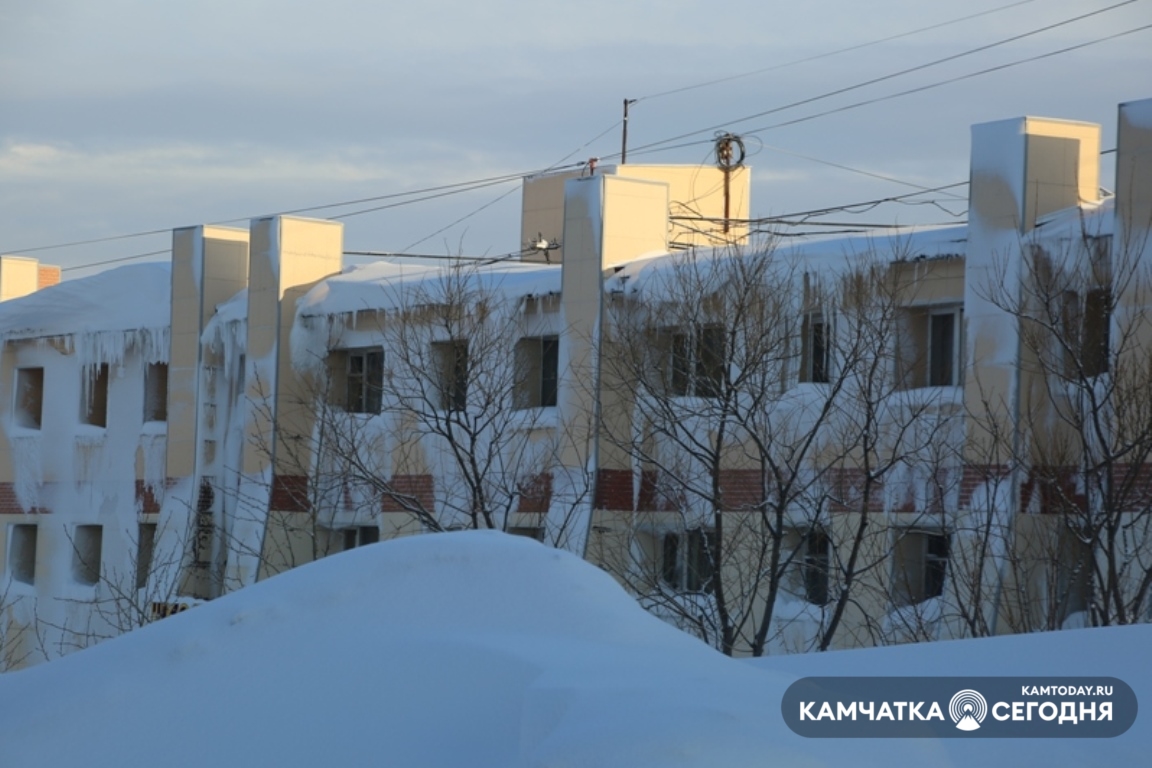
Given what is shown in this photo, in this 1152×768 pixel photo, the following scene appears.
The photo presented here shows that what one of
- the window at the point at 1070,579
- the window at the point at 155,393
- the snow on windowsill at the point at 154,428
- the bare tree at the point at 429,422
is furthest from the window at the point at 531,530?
the window at the point at 155,393

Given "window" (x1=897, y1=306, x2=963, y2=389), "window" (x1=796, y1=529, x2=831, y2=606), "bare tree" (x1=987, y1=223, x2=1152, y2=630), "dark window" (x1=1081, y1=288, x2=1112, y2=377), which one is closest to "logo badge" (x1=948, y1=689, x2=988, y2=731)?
"bare tree" (x1=987, y1=223, x2=1152, y2=630)

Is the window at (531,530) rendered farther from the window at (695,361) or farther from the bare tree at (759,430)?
the window at (695,361)

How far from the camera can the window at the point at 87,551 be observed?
25.7 m

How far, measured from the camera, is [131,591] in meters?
23.2

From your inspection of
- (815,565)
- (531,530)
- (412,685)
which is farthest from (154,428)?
(412,685)

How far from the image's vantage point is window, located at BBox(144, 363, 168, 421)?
80.8 ft

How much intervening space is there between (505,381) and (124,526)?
8.33m

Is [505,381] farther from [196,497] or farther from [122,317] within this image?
[122,317]

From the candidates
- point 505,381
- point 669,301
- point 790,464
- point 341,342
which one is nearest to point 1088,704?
point 790,464

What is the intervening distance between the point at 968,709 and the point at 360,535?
56.1 ft

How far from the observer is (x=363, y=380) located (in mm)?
21703

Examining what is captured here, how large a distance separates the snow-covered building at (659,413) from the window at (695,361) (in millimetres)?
50

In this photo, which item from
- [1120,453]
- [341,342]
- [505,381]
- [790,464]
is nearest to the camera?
[1120,453]

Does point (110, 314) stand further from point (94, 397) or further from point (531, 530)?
point (531, 530)
